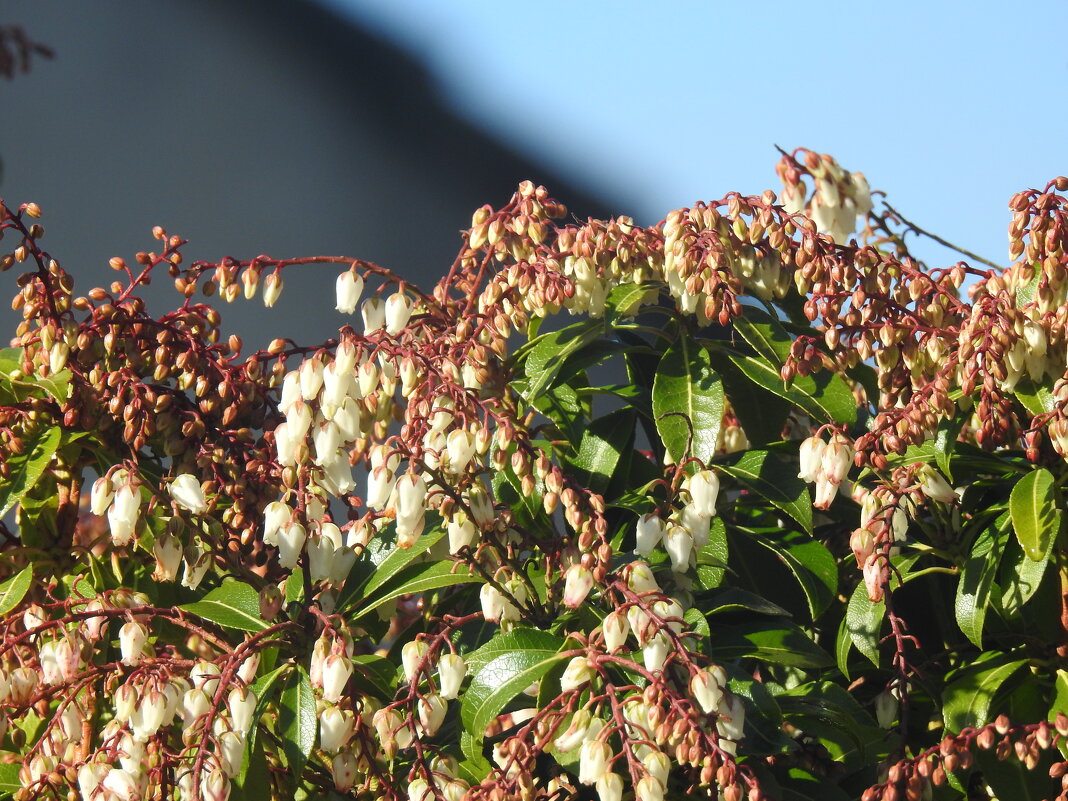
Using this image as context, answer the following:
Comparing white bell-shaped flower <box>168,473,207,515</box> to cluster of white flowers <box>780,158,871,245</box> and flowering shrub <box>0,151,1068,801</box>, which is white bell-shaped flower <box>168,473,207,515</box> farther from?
cluster of white flowers <box>780,158,871,245</box>

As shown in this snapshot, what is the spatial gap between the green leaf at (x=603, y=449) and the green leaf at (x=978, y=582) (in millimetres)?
420

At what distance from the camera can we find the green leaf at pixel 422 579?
128 centimetres

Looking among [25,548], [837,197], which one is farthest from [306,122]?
[837,197]

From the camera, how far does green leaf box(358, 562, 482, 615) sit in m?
1.28

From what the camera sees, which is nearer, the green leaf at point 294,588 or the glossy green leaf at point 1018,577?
the glossy green leaf at point 1018,577

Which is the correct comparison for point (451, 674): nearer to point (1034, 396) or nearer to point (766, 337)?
point (766, 337)

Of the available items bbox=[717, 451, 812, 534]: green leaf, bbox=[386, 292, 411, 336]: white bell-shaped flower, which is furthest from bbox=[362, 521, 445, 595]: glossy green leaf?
bbox=[717, 451, 812, 534]: green leaf

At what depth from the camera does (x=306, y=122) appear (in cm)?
407

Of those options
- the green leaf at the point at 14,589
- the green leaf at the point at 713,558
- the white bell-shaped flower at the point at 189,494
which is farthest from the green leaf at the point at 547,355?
the green leaf at the point at 14,589

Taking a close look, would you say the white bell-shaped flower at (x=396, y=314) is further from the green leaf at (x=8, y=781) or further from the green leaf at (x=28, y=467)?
the green leaf at (x=8, y=781)

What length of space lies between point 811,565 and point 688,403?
0.23 meters

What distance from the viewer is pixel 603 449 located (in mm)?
1479

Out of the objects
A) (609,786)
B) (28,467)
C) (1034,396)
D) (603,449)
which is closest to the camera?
(609,786)

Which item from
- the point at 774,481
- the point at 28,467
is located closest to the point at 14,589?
the point at 28,467
